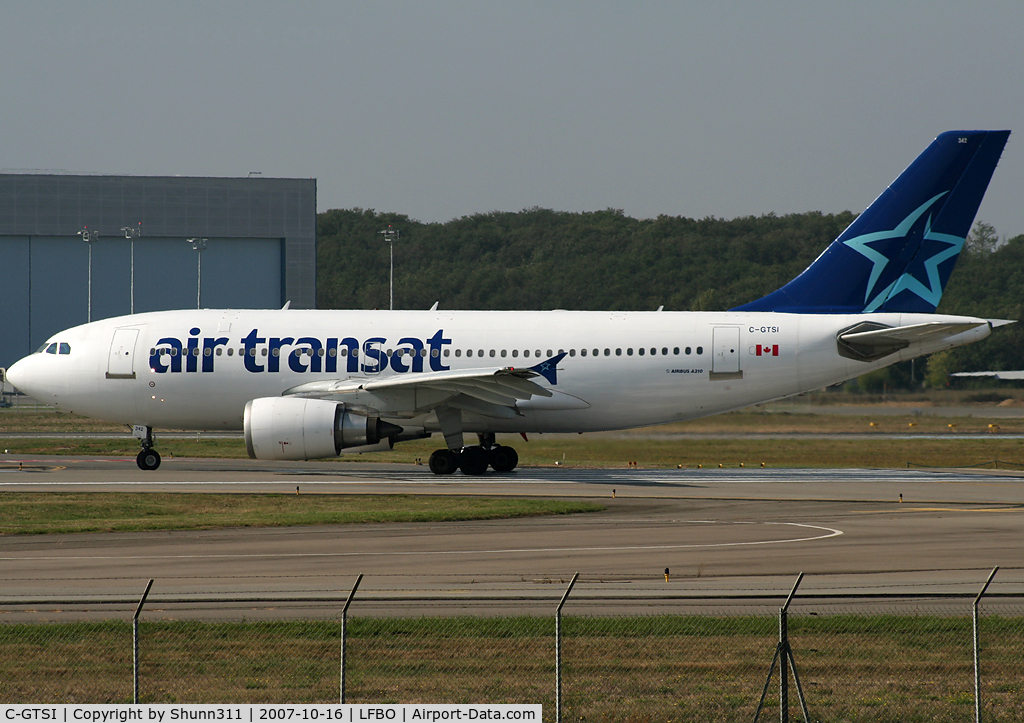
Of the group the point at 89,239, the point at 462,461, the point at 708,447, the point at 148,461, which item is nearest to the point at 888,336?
the point at 708,447

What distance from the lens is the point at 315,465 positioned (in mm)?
37219

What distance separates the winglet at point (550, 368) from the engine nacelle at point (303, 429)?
483 centimetres

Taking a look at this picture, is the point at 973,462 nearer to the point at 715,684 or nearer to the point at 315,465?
the point at 315,465

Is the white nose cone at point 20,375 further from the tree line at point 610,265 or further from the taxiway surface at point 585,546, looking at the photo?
the tree line at point 610,265

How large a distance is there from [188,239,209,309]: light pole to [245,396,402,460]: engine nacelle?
65078 mm

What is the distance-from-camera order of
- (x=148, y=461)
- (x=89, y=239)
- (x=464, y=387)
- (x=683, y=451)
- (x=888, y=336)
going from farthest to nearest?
(x=89, y=239), (x=683, y=451), (x=148, y=461), (x=888, y=336), (x=464, y=387)

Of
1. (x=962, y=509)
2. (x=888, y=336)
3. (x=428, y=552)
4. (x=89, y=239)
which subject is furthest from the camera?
(x=89, y=239)

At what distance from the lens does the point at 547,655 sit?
12.1m

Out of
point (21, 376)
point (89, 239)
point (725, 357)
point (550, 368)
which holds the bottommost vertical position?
point (21, 376)

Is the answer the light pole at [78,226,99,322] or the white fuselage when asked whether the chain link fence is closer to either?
the white fuselage

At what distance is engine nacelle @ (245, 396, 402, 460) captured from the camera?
31.1 m

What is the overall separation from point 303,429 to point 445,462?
468 cm

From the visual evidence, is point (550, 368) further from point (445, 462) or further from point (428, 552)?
point (428, 552)

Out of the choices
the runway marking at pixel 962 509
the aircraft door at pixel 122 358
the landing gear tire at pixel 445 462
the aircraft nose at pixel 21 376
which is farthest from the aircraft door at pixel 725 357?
the aircraft nose at pixel 21 376
